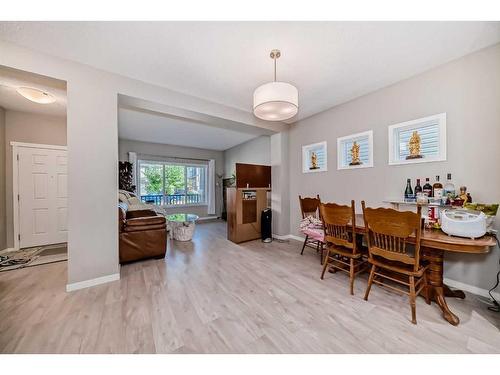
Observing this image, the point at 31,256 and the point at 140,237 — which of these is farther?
the point at 31,256

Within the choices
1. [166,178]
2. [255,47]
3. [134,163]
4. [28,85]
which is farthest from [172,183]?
[255,47]

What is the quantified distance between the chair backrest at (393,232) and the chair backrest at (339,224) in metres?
0.20

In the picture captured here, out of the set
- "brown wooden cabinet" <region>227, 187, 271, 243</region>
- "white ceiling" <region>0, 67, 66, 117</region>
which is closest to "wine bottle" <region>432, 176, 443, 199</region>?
"brown wooden cabinet" <region>227, 187, 271, 243</region>

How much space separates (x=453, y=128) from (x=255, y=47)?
248cm

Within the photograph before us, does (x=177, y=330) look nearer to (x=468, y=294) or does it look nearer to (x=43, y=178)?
(x=468, y=294)

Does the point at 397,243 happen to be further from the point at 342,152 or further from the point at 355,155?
the point at 342,152

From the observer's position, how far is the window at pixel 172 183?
6266 millimetres

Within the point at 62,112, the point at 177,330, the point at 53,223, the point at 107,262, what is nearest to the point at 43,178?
the point at 53,223

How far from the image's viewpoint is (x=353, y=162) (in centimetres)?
322

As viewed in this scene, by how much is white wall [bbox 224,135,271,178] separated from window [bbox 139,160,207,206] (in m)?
0.95

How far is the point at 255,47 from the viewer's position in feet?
6.44

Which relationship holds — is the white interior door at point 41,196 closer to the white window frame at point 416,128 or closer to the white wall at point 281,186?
the white wall at point 281,186

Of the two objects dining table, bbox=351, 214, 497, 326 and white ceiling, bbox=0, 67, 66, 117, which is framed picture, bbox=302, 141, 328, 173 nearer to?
dining table, bbox=351, 214, 497, 326
